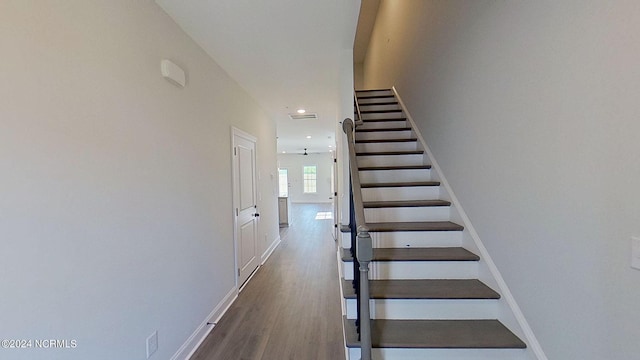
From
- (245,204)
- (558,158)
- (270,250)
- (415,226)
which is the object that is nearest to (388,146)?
(415,226)

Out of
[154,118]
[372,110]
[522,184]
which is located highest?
[372,110]

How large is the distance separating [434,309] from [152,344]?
6.02 ft

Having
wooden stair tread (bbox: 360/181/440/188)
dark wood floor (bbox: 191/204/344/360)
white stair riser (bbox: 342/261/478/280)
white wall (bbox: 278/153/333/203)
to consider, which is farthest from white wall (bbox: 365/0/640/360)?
white wall (bbox: 278/153/333/203)

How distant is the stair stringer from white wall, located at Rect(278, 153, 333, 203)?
1095 centimetres

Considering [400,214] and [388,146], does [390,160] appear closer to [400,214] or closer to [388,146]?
[388,146]

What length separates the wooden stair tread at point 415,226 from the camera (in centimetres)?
239

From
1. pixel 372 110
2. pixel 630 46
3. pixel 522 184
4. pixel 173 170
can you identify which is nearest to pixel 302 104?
pixel 372 110

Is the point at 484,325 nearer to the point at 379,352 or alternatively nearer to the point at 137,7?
the point at 379,352

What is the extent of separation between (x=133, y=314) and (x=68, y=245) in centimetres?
63

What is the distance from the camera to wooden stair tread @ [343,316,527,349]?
1.67m

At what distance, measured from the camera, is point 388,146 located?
351 centimetres

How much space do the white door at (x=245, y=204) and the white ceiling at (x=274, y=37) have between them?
2.55ft

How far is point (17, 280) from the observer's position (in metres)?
1.04

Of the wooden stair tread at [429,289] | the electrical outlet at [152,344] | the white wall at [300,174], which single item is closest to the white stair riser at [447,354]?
the wooden stair tread at [429,289]
